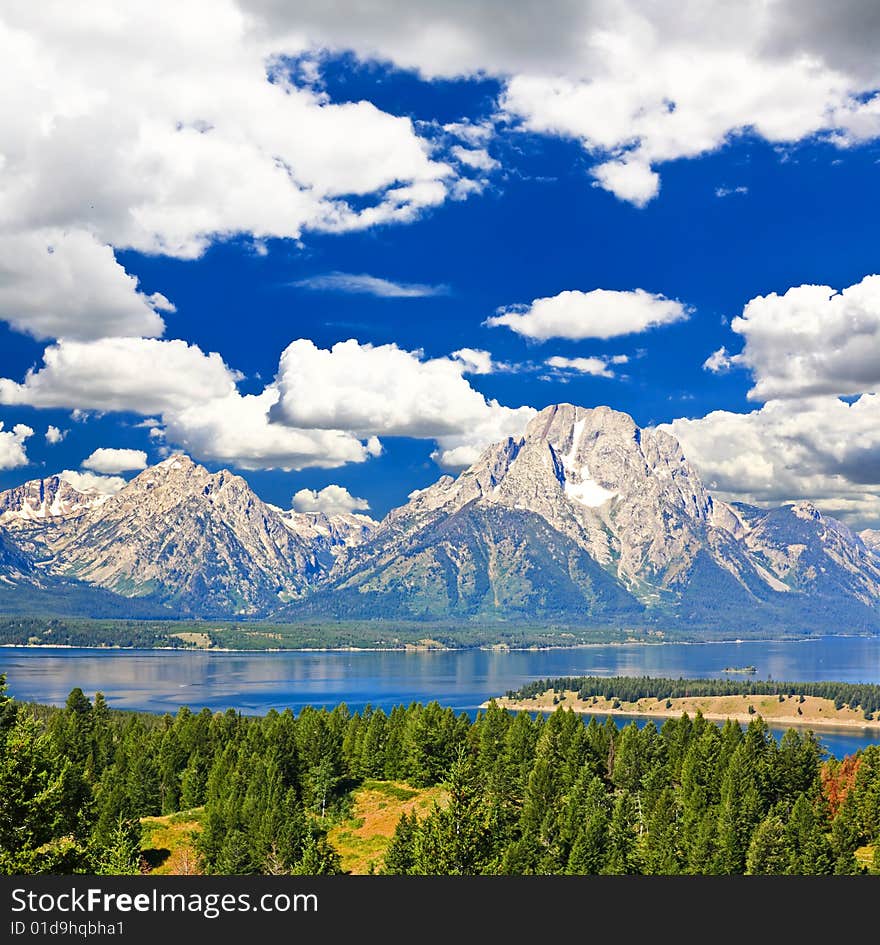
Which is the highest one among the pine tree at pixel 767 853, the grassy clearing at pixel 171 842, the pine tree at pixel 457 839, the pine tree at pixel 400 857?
the pine tree at pixel 457 839

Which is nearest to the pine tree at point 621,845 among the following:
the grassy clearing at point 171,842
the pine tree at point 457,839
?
the pine tree at point 457,839

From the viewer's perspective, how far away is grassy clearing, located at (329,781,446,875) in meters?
82.7

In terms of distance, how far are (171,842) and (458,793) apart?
49.0 metres

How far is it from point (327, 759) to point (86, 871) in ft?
218

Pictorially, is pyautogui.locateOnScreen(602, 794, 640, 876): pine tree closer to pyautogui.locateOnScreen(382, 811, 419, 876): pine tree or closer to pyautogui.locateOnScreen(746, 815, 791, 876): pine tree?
pyautogui.locateOnScreen(746, 815, 791, 876): pine tree

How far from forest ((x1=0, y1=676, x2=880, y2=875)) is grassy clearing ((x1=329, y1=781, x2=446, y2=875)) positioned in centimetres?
206

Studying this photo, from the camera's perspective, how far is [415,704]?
131m

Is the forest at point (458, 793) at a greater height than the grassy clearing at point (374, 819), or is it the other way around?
the forest at point (458, 793)

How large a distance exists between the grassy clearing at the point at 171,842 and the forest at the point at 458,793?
6.56ft

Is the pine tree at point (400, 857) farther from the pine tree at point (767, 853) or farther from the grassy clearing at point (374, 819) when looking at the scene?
the pine tree at point (767, 853)

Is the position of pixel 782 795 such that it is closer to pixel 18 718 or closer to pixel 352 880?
pixel 18 718

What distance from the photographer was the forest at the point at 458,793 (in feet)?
172

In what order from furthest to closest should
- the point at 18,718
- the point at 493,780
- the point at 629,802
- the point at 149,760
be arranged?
the point at 149,760 < the point at 493,780 < the point at 629,802 < the point at 18,718

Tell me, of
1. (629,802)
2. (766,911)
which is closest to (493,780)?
(629,802)
